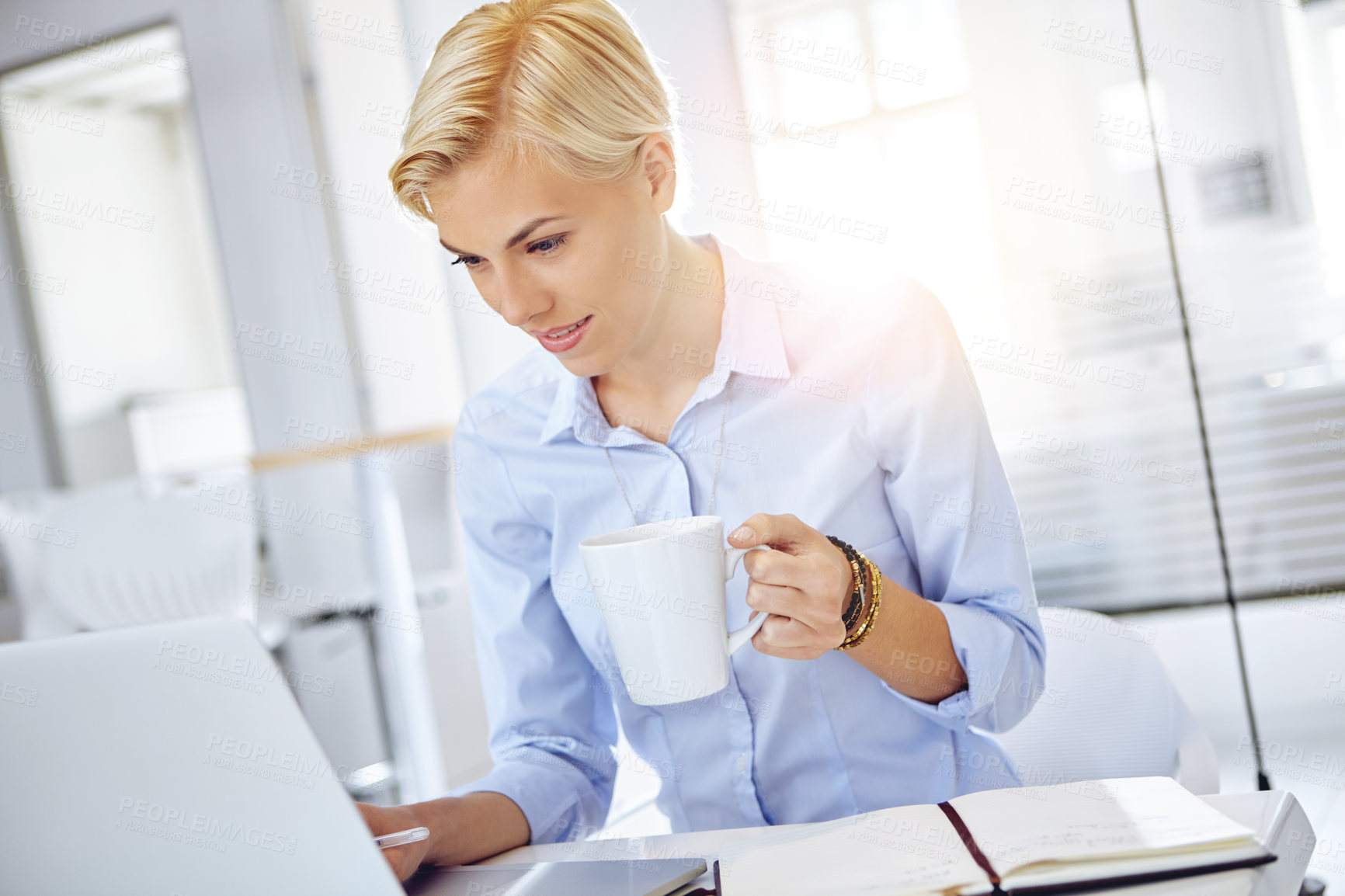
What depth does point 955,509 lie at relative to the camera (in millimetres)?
898

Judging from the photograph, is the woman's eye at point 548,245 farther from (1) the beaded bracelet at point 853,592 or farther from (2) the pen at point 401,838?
(2) the pen at point 401,838

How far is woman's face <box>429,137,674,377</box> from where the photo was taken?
0.85 meters

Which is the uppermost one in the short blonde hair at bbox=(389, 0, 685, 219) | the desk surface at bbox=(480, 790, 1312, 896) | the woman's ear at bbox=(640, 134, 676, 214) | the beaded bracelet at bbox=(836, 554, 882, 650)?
the short blonde hair at bbox=(389, 0, 685, 219)

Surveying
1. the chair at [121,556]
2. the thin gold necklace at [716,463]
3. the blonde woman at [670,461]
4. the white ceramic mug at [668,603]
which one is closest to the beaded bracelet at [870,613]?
the blonde woman at [670,461]

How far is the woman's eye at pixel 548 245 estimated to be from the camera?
87 cm

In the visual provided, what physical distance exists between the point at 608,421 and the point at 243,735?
1.98 ft

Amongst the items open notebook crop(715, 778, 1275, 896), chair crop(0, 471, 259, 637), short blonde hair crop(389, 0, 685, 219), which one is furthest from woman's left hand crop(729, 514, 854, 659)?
chair crop(0, 471, 259, 637)

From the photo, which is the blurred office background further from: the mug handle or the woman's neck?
the mug handle

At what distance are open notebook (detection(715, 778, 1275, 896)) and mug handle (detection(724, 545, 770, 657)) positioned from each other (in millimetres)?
123

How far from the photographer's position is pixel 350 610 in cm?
239

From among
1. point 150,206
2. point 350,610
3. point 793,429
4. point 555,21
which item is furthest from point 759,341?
point 150,206

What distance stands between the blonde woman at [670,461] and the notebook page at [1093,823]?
188mm

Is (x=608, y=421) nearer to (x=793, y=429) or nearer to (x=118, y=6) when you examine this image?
(x=793, y=429)

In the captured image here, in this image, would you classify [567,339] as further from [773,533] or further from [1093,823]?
[1093,823]
